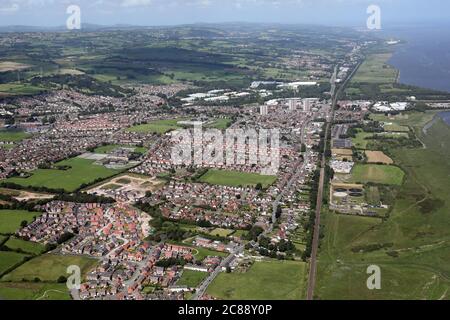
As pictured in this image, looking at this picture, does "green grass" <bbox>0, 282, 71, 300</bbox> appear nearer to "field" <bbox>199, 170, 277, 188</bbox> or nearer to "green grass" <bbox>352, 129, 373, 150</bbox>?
"field" <bbox>199, 170, 277, 188</bbox>

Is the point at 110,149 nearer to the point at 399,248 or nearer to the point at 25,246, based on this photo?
the point at 25,246

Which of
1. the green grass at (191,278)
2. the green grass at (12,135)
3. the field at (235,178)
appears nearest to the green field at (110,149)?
the field at (235,178)

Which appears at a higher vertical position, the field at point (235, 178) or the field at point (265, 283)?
the field at point (235, 178)

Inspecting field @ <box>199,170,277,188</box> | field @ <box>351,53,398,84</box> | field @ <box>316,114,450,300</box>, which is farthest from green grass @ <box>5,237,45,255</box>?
field @ <box>351,53,398,84</box>

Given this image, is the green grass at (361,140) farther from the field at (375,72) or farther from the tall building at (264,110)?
the field at (375,72)

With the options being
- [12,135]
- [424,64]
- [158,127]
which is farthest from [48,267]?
[424,64]

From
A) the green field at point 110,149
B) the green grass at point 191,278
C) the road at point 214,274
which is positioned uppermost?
the green field at point 110,149
